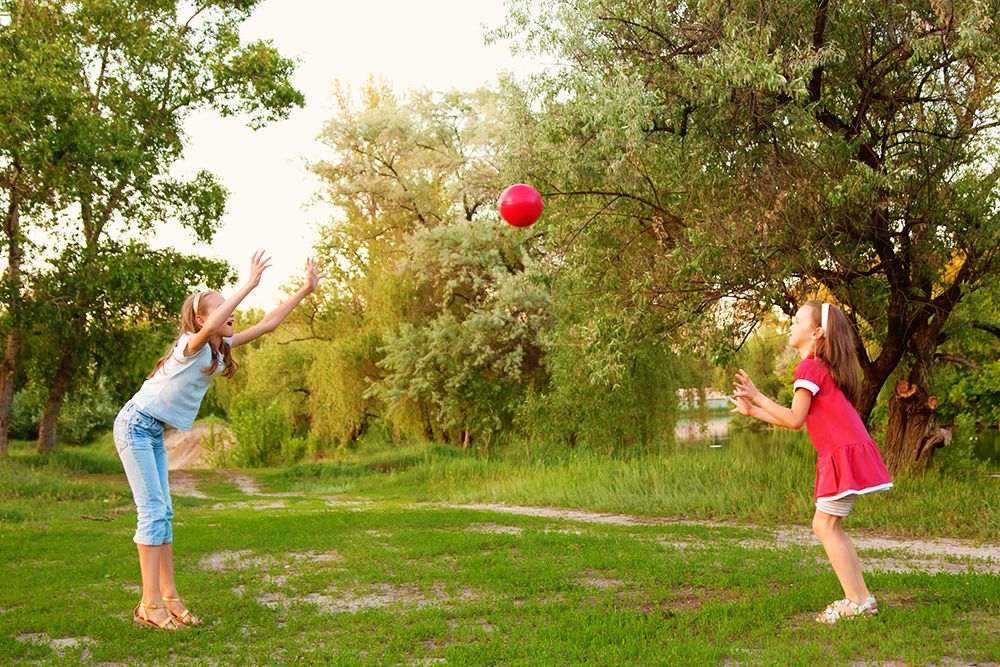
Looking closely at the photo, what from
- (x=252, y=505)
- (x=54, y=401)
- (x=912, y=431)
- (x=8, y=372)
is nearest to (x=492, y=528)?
(x=912, y=431)

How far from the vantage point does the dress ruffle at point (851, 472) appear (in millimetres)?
6016

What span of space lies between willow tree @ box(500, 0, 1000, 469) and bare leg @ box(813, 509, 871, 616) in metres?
5.56

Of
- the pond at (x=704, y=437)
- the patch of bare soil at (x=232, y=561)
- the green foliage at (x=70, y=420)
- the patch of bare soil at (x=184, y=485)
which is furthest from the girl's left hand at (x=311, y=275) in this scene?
the green foliage at (x=70, y=420)

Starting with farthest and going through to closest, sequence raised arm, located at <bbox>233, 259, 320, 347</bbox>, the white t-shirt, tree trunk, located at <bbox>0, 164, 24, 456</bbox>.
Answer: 1. tree trunk, located at <bbox>0, 164, 24, 456</bbox>
2. raised arm, located at <bbox>233, 259, 320, 347</bbox>
3. the white t-shirt

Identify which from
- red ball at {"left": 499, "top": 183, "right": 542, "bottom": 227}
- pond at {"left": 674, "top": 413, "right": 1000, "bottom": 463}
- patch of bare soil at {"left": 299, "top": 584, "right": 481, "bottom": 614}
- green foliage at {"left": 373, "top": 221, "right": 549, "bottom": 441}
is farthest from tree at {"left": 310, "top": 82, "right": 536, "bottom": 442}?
patch of bare soil at {"left": 299, "top": 584, "right": 481, "bottom": 614}

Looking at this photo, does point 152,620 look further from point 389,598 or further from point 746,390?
point 746,390

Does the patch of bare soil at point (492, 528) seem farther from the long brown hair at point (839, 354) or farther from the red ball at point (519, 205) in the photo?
the long brown hair at point (839, 354)

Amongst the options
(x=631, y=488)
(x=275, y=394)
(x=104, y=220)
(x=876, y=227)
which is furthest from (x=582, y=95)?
(x=275, y=394)

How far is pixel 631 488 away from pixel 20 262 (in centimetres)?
1462

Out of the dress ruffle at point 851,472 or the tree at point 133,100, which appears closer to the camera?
the dress ruffle at point 851,472

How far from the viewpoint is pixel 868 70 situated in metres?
12.2

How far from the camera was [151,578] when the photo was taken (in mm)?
6062

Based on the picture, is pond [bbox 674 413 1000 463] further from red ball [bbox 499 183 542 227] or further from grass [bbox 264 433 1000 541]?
red ball [bbox 499 183 542 227]

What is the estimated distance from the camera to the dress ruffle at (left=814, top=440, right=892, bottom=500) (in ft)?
19.7
